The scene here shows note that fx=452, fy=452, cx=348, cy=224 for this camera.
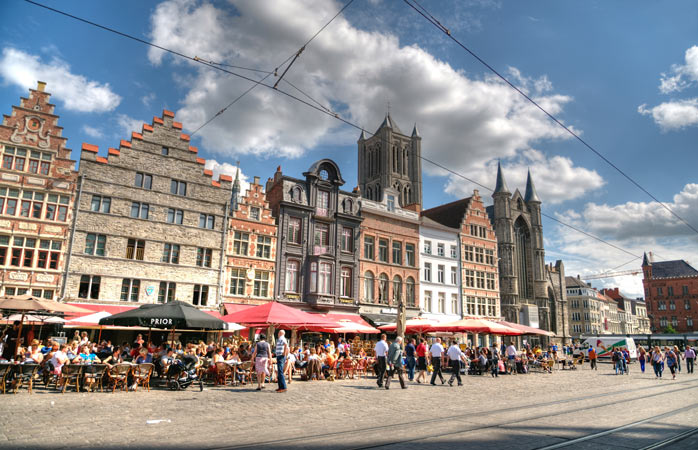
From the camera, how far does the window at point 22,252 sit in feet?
72.6

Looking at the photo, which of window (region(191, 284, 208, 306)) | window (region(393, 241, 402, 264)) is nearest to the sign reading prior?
window (region(191, 284, 208, 306))

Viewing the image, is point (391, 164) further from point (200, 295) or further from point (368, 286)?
point (200, 295)

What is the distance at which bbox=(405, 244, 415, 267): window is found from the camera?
37.1 meters

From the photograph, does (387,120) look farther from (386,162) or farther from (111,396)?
(111,396)

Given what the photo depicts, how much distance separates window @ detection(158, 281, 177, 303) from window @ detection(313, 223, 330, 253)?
391 inches

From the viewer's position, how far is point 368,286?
34.2 m

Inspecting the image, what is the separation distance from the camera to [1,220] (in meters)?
22.1

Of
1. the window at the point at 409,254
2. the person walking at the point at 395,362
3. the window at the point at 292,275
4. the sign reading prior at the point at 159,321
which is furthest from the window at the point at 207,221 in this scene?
the person walking at the point at 395,362

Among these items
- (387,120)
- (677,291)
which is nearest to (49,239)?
(387,120)

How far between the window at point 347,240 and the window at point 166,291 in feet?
39.9

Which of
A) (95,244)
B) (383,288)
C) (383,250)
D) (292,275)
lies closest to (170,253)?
(95,244)

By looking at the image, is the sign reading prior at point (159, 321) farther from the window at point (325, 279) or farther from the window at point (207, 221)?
the window at point (325, 279)

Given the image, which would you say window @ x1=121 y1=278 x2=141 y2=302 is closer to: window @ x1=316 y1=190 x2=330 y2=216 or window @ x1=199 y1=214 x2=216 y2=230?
window @ x1=199 y1=214 x2=216 y2=230

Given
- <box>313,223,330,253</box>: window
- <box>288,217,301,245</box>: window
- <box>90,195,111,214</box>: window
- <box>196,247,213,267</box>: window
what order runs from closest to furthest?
<box>90,195,111,214</box>: window → <box>196,247,213,267</box>: window → <box>288,217,301,245</box>: window → <box>313,223,330,253</box>: window
